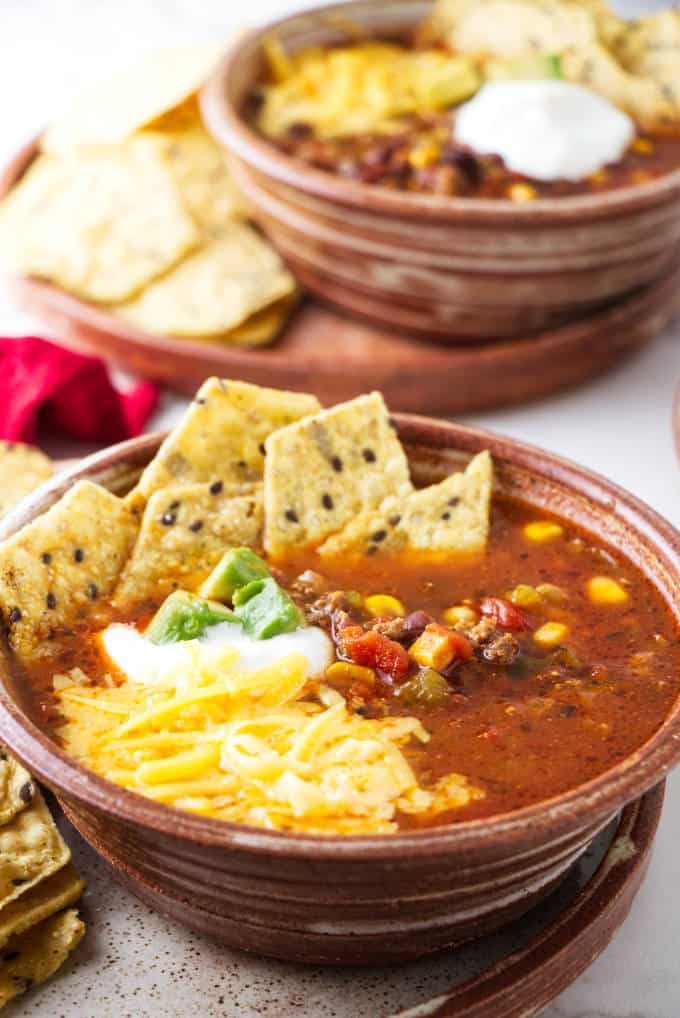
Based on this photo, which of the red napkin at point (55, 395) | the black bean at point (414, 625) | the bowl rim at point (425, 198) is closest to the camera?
the black bean at point (414, 625)

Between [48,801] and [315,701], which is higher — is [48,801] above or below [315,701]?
below

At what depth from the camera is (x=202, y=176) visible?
5.55 m

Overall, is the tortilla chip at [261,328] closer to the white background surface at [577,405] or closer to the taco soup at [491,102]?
the white background surface at [577,405]

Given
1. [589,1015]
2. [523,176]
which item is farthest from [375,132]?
[589,1015]

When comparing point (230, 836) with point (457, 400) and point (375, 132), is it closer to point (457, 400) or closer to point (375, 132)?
point (457, 400)

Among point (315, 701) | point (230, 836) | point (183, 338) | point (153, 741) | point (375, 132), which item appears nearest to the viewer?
point (230, 836)

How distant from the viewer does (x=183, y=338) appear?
5.00 m

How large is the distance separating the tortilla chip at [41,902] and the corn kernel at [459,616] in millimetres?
922

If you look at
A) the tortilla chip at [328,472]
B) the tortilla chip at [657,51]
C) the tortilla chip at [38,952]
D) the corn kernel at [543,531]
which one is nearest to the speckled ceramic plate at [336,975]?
the tortilla chip at [38,952]

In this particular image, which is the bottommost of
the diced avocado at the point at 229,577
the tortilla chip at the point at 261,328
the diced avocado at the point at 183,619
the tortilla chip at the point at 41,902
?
the tortilla chip at the point at 261,328

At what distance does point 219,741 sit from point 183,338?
101 inches

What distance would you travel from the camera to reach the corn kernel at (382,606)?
3115 mm

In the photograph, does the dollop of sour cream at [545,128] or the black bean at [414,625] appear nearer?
the black bean at [414,625]

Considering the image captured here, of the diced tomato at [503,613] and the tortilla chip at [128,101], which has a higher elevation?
the tortilla chip at [128,101]
